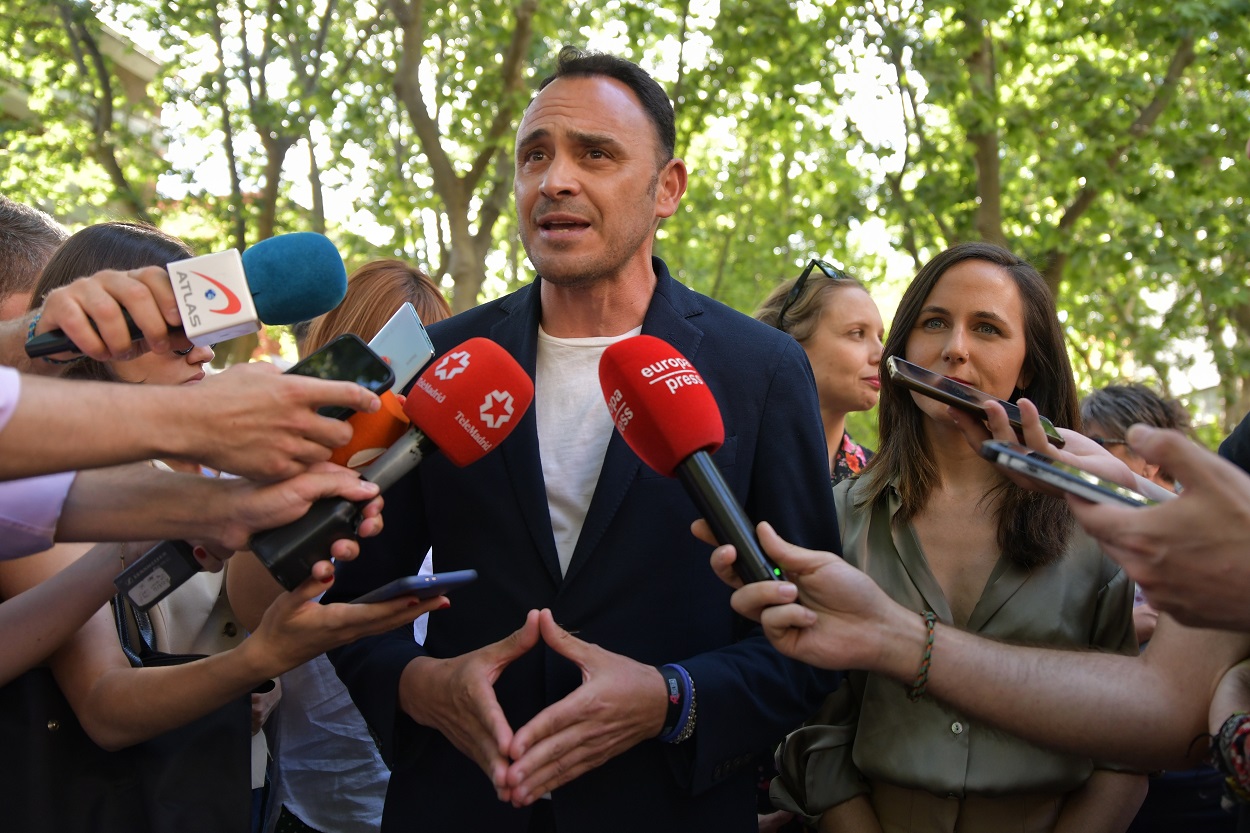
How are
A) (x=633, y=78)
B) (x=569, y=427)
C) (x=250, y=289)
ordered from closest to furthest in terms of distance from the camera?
(x=250, y=289) → (x=569, y=427) → (x=633, y=78)

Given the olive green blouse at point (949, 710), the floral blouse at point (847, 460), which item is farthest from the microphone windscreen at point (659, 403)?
the floral blouse at point (847, 460)

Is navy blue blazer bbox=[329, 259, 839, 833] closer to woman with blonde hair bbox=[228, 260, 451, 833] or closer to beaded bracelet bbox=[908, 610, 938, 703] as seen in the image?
beaded bracelet bbox=[908, 610, 938, 703]

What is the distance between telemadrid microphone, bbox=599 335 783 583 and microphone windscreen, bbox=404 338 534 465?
8.7 inches

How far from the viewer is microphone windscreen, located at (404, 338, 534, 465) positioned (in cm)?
219

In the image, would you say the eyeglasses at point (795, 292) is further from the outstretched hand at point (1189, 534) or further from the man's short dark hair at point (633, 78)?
the outstretched hand at point (1189, 534)

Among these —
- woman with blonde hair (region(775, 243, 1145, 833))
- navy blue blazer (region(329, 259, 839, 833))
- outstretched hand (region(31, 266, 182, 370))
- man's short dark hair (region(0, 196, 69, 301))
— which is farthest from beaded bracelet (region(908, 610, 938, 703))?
man's short dark hair (region(0, 196, 69, 301))

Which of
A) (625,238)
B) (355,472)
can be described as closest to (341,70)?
(625,238)

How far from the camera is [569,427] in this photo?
9.20 feet

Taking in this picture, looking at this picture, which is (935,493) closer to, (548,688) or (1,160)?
(548,688)

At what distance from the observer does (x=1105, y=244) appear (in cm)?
1035

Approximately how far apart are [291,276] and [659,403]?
79 cm

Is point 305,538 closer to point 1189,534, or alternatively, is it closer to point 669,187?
point 1189,534

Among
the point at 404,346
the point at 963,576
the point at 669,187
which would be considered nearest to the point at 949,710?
the point at 963,576

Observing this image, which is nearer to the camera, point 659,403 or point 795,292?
point 659,403
